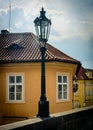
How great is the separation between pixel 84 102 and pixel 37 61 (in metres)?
22.2

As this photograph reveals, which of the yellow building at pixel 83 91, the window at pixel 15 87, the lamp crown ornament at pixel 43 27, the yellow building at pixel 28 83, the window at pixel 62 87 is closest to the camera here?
the lamp crown ornament at pixel 43 27

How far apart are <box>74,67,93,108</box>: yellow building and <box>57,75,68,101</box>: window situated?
16802 millimetres

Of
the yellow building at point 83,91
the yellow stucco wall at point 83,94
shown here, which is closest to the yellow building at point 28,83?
the yellow building at point 83,91

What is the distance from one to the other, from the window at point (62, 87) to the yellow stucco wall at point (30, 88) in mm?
352

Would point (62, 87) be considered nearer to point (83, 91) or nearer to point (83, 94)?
point (83, 91)

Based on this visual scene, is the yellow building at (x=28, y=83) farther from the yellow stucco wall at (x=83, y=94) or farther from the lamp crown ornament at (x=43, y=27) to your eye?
the yellow stucco wall at (x=83, y=94)

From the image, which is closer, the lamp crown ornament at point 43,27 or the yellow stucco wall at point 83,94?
the lamp crown ornament at point 43,27

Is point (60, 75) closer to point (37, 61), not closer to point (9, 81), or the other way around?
point (37, 61)

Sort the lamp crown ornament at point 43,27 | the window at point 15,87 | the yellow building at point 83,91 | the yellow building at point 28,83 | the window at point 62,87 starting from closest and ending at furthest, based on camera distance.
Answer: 1. the lamp crown ornament at point 43,27
2. the yellow building at point 28,83
3. the window at point 15,87
4. the window at point 62,87
5. the yellow building at point 83,91

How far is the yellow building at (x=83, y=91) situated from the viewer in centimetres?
3538

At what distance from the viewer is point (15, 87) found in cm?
1678

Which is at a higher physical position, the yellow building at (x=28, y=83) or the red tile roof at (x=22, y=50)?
the red tile roof at (x=22, y=50)

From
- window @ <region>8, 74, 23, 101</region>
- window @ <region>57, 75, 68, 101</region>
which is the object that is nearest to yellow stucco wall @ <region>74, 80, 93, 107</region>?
window @ <region>57, 75, 68, 101</region>

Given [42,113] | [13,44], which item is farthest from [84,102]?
Result: [42,113]
